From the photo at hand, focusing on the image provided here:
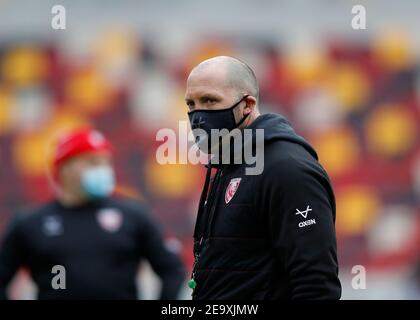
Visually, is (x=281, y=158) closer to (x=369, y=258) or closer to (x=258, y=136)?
(x=258, y=136)

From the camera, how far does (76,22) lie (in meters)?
8.80

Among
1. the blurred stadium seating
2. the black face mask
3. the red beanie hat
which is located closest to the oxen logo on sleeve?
the black face mask

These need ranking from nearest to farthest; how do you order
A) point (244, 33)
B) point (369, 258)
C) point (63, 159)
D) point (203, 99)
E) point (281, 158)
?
1. point (281, 158)
2. point (203, 99)
3. point (63, 159)
4. point (369, 258)
5. point (244, 33)

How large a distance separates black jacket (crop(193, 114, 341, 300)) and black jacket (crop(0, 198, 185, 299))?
1.53m

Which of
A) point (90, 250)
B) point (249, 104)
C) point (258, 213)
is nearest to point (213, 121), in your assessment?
point (249, 104)

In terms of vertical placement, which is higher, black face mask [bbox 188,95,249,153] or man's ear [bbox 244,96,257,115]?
man's ear [bbox 244,96,257,115]

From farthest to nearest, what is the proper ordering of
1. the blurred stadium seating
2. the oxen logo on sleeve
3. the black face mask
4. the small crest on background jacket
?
the blurred stadium seating < the small crest on background jacket < the black face mask < the oxen logo on sleeve

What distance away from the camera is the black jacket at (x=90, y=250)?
4.05 m

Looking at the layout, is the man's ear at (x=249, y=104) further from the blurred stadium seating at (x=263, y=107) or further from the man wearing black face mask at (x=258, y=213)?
the blurred stadium seating at (x=263, y=107)

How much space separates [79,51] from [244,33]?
1669 mm

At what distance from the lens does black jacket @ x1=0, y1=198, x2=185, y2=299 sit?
4.05 metres

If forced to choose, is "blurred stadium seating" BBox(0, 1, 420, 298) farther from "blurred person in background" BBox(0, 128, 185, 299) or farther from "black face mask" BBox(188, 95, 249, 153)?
"black face mask" BBox(188, 95, 249, 153)

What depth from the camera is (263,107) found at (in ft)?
28.5

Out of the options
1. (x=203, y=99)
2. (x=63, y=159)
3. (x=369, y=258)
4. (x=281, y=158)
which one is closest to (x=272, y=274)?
Answer: (x=281, y=158)
